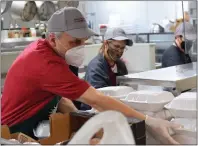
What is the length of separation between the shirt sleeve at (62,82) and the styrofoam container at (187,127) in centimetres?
38

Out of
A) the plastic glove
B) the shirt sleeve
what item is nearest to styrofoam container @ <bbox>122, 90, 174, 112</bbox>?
the plastic glove

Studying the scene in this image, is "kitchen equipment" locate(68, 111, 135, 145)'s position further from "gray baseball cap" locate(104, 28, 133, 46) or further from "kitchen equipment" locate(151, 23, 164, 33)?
"kitchen equipment" locate(151, 23, 164, 33)

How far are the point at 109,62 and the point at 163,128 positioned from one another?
3.53 ft

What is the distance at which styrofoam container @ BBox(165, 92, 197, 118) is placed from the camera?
48.8 inches

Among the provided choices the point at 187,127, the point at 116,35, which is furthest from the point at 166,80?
the point at 116,35

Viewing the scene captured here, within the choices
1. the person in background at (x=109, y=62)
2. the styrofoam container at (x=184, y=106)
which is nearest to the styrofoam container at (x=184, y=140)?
the styrofoam container at (x=184, y=106)

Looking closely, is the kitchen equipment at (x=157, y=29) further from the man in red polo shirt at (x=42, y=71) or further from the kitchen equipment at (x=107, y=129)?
the kitchen equipment at (x=107, y=129)

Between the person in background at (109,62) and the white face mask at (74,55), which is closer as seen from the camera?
the white face mask at (74,55)

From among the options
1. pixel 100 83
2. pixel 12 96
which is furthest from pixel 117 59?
pixel 12 96

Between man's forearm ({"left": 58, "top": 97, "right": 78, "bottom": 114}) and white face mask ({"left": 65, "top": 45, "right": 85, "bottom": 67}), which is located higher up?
white face mask ({"left": 65, "top": 45, "right": 85, "bottom": 67})

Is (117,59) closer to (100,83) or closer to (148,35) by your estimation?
(100,83)

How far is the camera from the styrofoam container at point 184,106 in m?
1.24

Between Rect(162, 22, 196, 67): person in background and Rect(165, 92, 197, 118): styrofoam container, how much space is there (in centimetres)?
151

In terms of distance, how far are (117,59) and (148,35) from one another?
2687mm
